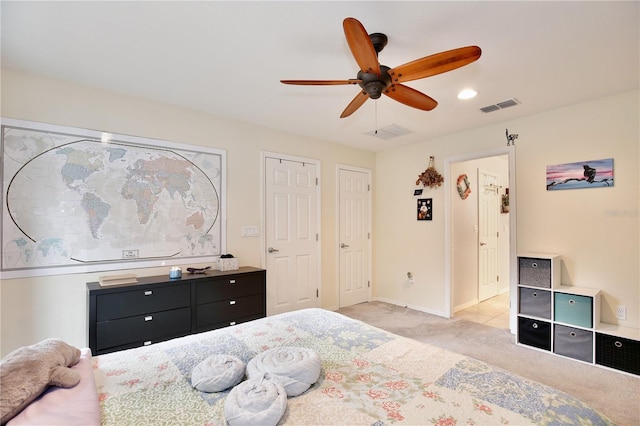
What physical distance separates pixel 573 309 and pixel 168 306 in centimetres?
374

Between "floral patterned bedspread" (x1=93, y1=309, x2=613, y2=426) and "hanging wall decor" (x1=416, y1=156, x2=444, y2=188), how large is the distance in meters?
3.09

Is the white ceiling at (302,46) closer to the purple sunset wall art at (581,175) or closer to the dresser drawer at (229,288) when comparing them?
the purple sunset wall art at (581,175)

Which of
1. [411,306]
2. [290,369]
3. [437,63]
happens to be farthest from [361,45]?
[411,306]

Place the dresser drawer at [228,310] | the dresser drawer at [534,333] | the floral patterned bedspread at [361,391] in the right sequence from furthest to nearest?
the dresser drawer at [534,333] → the dresser drawer at [228,310] → the floral patterned bedspread at [361,391]

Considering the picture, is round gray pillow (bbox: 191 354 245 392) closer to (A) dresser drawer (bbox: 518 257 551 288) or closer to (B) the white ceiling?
(B) the white ceiling

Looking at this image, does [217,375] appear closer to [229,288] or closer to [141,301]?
[141,301]

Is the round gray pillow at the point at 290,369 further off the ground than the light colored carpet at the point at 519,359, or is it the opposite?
the round gray pillow at the point at 290,369

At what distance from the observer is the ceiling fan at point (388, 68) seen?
1509 millimetres

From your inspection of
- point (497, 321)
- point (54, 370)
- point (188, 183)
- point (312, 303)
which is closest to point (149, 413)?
point (54, 370)

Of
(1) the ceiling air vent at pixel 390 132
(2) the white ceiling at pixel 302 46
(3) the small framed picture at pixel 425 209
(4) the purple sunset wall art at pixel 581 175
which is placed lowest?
(3) the small framed picture at pixel 425 209

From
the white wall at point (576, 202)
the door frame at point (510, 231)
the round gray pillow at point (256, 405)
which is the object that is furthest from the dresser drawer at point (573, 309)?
the round gray pillow at point (256, 405)

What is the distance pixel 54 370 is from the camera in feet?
3.62

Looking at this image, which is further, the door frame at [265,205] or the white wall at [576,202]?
the door frame at [265,205]

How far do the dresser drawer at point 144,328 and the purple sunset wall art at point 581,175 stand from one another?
396 cm
